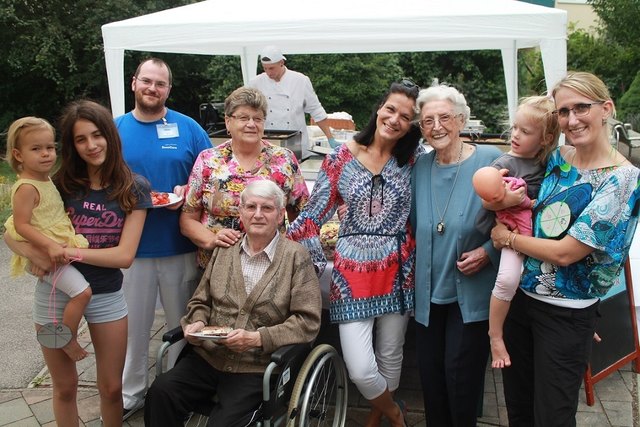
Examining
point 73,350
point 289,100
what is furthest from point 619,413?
point 289,100

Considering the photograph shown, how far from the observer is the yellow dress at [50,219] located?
7.58ft

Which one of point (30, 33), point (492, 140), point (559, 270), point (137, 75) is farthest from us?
point (30, 33)

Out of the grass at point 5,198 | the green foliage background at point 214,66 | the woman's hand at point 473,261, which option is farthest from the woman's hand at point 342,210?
the green foliage background at point 214,66

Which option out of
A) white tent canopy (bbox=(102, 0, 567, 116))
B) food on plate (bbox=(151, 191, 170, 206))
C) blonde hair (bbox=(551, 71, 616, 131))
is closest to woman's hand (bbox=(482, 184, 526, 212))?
blonde hair (bbox=(551, 71, 616, 131))

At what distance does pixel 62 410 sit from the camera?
8.38ft

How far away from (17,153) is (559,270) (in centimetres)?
213

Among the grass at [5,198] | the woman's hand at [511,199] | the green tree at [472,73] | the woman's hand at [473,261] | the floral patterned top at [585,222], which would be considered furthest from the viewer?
the green tree at [472,73]

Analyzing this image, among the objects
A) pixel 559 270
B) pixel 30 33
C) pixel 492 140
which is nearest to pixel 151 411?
pixel 559 270

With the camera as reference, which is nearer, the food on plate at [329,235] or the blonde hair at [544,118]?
the blonde hair at [544,118]

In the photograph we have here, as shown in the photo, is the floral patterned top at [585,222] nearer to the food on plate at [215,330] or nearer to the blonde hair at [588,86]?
the blonde hair at [588,86]

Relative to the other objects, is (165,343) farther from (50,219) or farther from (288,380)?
(50,219)

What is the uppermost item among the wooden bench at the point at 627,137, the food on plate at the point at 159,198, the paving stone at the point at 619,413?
the food on plate at the point at 159,198

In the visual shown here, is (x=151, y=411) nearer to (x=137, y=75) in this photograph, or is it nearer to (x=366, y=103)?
(x=137, y=75)

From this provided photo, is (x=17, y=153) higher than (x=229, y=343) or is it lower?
higher
